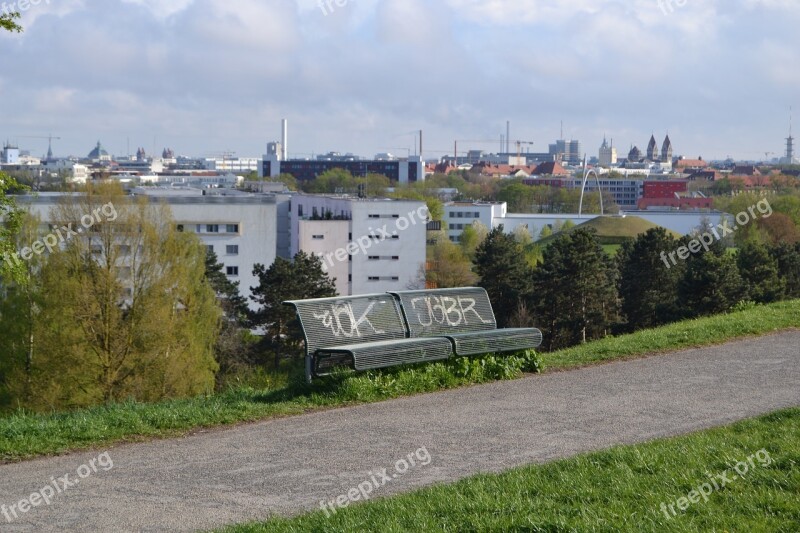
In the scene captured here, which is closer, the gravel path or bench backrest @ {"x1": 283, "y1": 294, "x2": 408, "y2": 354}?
the gravel path

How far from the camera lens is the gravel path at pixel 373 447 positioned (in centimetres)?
645

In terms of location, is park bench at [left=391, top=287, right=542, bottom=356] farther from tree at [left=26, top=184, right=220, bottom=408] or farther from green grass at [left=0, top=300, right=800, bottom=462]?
tree at [left=26, top=184, right=220, bottom=408]

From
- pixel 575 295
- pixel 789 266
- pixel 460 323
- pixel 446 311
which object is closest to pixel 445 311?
pixel 446 311

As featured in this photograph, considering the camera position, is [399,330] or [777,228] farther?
[777,228]

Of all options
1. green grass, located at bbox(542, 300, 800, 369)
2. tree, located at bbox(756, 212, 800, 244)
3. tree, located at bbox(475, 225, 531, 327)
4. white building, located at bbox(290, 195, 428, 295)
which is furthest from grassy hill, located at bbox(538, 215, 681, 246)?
green grass, located at bbox(542, 300, 800, 369)

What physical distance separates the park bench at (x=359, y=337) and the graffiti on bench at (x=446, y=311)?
0.27 m

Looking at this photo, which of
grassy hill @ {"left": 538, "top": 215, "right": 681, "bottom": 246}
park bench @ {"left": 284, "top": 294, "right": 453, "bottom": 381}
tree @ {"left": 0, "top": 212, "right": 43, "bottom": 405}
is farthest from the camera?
grassy hill @ {"left": 538, "top": 215, "right": 681, "bottom": 246}

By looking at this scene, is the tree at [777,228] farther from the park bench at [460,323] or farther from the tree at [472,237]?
the park bench at [460,323]

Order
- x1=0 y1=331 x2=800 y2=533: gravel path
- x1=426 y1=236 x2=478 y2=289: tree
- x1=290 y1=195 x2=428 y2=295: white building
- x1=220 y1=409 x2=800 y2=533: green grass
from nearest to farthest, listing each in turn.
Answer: x1=220 y1=409 x2=800 y2=533: green grass
x1=0 y1=331 x2=800 y2=533: gravel path
x1=426 y1=236 x2=478 y2=289: tree
x1=290 y1=195 x2=428 y2=295: white building

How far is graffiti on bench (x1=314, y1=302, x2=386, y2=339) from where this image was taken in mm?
10055

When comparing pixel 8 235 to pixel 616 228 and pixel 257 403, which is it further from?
pixel 616 228

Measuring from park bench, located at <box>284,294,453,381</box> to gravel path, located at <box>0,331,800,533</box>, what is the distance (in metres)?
0.46

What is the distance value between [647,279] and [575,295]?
13.1 ft

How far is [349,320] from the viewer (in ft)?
33.7
